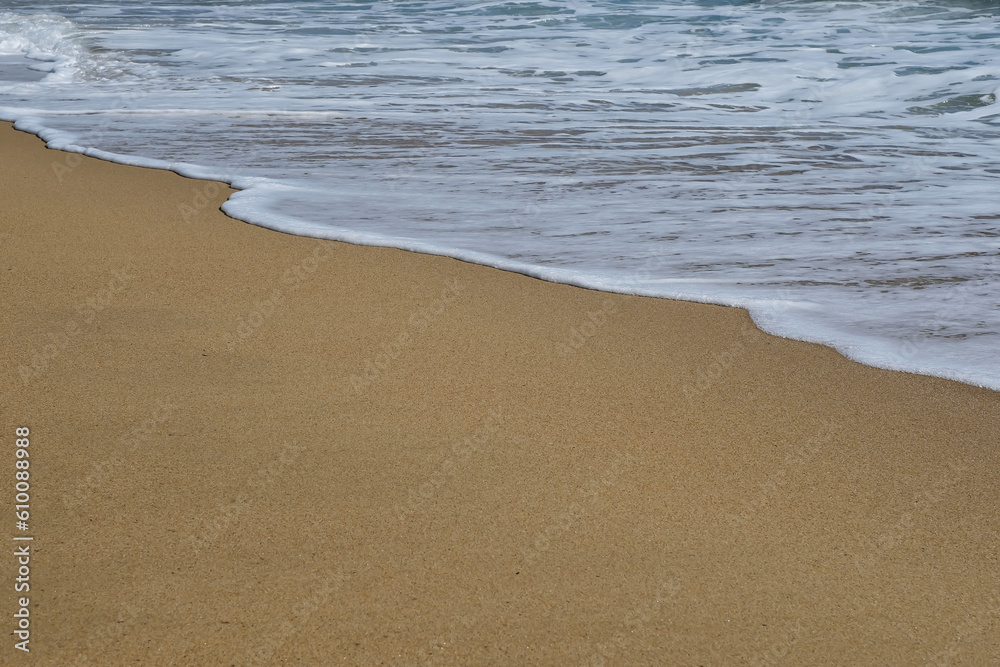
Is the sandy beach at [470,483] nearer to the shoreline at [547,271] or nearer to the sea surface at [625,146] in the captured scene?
the shoreline at [547,271]

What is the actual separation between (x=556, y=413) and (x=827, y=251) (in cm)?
200

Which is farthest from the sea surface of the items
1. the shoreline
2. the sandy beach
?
the sandy beach

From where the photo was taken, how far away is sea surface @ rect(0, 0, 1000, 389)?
11.9 feet

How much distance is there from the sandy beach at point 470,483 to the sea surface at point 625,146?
22.5 inches

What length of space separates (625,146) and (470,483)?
4.32m

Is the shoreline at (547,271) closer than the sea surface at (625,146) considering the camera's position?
Yes

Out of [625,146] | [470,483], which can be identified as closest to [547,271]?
[470,483]

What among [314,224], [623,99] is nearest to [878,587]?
[314,224]

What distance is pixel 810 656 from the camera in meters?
1.68

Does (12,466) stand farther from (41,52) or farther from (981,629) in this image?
(41,52)

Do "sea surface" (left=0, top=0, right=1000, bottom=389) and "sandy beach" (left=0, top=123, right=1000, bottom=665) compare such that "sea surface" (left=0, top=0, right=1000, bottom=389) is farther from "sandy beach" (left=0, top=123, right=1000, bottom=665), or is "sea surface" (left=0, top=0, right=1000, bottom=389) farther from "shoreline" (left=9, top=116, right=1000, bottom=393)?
"sandy beach" (left=0, top=123, right=1000, bottom=665)

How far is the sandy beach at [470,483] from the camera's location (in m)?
1.71

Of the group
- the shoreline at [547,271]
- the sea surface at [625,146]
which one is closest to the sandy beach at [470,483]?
the shoreline at [547,271]

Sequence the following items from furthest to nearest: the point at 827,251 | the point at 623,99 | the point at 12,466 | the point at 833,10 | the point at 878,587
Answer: the point at 833,10 < the point at 623,99 < the point at 827,251 < the point at 12,466 < the point at 878,587
